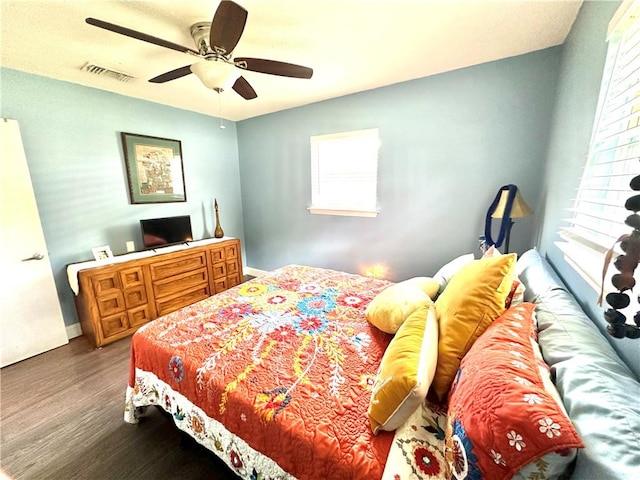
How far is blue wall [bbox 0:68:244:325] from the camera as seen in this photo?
2275mm

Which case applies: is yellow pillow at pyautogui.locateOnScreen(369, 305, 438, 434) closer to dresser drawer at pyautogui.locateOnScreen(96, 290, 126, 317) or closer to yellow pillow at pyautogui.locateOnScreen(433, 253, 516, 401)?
yellow pillow at pyautogui.locateOnScreen(433, 253, 516, 401)

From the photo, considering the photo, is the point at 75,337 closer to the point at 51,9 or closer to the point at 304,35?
the point at 51,9

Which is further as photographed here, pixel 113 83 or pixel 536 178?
pixel 113 83

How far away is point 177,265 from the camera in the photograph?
300 cm

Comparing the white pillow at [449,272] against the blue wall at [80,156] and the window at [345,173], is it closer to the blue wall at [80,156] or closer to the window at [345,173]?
the window at [345,173]

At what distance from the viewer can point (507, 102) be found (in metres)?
2.20

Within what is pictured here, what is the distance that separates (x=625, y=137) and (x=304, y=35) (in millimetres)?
1847

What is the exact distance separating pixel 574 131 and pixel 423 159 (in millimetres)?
1230

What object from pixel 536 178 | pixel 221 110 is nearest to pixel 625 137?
pixel 536 178

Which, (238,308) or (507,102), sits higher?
(507,102)

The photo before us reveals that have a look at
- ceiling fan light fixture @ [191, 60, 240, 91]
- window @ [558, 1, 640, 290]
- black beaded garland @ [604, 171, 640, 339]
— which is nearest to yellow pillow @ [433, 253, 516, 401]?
window @ [558, 1, 640, 290]

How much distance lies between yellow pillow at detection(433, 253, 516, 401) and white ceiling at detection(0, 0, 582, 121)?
1610mm

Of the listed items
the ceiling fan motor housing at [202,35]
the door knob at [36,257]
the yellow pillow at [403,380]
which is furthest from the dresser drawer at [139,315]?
the yellow pillow at [403,380]

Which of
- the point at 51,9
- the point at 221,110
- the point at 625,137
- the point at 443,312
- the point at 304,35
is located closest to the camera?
the point at 625,137
